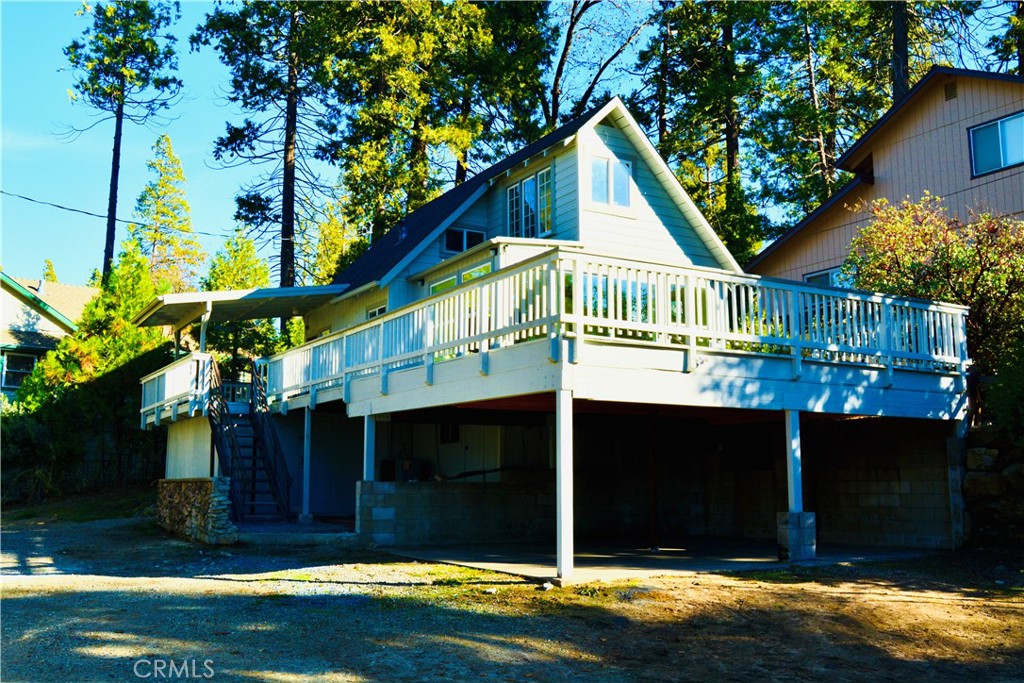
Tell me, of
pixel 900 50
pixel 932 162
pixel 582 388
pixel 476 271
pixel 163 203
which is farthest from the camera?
pixel 163 203

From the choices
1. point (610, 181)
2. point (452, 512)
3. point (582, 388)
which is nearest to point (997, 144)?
point (610, 181)

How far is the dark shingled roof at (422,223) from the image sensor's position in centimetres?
1995

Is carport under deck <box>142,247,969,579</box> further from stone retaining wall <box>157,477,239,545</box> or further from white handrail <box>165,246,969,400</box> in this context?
stone retaining wall <box>157,477,239,545</box>

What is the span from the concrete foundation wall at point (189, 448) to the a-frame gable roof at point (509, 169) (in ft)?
15.2

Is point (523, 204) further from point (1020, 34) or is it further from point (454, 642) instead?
point (1020, 34)

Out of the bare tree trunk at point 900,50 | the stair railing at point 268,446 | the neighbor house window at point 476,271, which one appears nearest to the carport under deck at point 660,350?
the stair railing at point 268,446

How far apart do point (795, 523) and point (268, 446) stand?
1079 centimetres

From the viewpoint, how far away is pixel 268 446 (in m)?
18.5

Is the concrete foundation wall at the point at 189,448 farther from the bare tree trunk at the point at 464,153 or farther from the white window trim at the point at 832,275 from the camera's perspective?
the white window trim at the point at 832,275

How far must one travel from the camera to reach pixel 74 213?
97.2ft

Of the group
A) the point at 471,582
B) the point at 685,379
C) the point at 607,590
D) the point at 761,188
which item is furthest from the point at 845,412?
the point at 761,188

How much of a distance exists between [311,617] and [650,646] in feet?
10.5

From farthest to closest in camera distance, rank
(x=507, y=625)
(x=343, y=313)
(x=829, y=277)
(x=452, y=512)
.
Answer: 1. (x=343, y=313)
2. (x=829, y=277)
3. (x=452, y=512)
4. (x=507, y=625)

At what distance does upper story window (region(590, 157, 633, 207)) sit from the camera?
1912 cm
